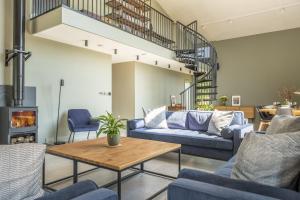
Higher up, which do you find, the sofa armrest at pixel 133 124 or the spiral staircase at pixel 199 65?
the spiral staircase at pixel 199 65

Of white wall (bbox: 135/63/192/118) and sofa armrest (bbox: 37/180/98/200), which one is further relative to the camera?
white wall (bbox: 135/63/192/118)

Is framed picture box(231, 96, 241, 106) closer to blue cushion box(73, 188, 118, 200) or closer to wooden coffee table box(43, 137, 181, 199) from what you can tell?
wooden coffee table box(43, 137, 181, 199)

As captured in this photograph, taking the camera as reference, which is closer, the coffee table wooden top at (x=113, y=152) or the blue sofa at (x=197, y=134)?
the coffee table wooden top at (x=113, y=152)

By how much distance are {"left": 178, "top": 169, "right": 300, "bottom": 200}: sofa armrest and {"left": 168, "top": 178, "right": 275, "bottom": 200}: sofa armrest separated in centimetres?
7

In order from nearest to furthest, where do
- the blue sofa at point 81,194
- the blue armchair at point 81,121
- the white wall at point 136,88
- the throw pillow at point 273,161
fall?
the blue sofa at point 81,194 → the throw pillow at point 273,161 → the blue armchair at point 81,121 → the white wall at point 136,88

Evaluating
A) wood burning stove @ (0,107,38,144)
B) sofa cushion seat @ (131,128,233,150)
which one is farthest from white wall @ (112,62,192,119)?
wood burning stove @ (0,107,38,144)

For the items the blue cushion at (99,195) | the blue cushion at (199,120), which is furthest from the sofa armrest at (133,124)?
the blue cushion at (99,195)

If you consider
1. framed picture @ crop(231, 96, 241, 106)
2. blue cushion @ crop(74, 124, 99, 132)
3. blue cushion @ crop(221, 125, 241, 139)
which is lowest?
blue cushion @ crop(74, 124, 99, 132)

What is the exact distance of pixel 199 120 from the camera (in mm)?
4102

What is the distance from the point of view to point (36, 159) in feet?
3.30

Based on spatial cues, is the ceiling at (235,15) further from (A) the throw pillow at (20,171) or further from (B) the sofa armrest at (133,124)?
(A) the throw pillow at (20,171)

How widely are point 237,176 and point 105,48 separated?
4842mm

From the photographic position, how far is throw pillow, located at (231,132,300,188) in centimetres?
125

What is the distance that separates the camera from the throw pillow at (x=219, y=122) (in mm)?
3605
